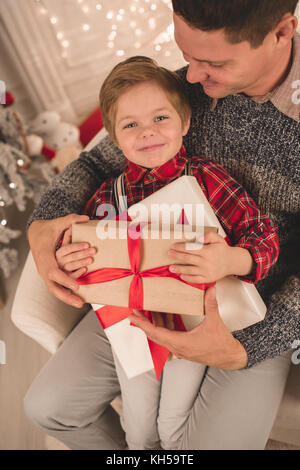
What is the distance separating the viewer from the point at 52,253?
2.65 ft

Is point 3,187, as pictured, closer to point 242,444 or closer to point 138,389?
point 138,389

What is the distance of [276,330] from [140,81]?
25.3 inches

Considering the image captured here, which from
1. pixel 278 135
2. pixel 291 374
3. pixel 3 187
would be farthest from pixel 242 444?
pixel 3 187

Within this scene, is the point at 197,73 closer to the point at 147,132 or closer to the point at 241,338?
the point at 147,132

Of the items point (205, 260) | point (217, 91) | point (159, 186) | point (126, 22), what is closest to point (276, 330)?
point (205, 260)

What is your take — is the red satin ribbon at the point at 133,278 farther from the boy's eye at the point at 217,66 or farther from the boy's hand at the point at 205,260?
the boy's eye at the point at 217,66

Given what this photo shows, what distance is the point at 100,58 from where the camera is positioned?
93 cm

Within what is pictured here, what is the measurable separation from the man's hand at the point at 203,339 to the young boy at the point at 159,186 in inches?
3.7

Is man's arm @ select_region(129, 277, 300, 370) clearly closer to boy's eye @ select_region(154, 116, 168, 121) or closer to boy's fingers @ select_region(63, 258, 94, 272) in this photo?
boy's fingers @ select_region(63, 258, 94, 272)

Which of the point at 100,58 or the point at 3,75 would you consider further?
the point at 3,75

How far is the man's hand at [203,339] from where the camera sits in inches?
27.3

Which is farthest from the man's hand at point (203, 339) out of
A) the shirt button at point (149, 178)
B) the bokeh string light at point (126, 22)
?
the bokeh string light at point (126, 22)

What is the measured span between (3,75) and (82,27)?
811mm

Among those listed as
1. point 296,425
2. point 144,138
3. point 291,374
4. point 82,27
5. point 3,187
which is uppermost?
point 82,27
